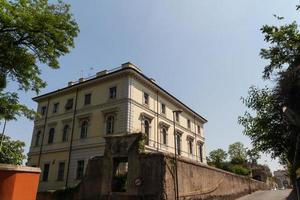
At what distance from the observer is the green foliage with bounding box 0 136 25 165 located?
21.1 m

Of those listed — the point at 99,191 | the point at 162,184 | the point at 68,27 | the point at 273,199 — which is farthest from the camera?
the point at 273,199

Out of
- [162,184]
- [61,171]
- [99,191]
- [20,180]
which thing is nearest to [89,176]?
[99,191]

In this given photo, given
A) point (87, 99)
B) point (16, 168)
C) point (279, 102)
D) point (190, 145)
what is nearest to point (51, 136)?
point (87, 99)

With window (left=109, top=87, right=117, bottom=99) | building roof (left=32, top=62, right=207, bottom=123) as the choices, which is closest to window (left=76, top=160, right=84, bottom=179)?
window (left=109, top=87, right=117, bottom=99)

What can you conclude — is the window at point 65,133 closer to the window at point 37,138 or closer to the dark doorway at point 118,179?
the window at point 37,138

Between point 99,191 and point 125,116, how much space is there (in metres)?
9.34

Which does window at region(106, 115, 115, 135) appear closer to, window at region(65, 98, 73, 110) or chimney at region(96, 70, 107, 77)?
chimney at region(96, 70, 107, 77)

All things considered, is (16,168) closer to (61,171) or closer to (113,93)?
(113,93)

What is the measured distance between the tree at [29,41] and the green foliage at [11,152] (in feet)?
31.7

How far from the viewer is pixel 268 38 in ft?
28.3

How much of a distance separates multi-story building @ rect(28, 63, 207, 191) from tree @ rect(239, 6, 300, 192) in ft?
44.7

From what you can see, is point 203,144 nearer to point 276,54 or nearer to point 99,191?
point 99,191

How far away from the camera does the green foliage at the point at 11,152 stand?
2106 centimetres

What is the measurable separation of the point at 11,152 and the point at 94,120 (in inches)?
342
